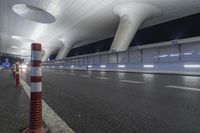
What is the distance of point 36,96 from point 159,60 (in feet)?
48.6

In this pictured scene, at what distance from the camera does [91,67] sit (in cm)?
2677

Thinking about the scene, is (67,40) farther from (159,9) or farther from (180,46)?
(180,46)

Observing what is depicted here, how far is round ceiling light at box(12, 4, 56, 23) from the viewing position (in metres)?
27.1

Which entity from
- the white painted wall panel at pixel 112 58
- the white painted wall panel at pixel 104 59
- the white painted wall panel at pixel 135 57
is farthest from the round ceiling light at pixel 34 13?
the white painted wall panel at pixel 135 57

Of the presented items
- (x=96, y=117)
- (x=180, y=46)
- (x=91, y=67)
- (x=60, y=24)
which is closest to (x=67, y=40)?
(x=60, y=24)

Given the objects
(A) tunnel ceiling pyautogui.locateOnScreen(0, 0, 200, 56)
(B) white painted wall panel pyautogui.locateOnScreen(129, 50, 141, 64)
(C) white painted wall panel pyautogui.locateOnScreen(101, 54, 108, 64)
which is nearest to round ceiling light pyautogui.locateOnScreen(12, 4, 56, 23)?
(A) tunnel ceiling pyautogui.locateOnScreen(0, 0, 200, 56)

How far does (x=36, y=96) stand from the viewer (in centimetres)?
204

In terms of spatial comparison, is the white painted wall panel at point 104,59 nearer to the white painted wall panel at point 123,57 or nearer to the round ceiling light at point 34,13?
the white painted wall panel at point 123,57

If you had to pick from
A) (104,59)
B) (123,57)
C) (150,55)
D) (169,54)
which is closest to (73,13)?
(104,59)

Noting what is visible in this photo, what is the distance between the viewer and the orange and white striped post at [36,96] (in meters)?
1.99

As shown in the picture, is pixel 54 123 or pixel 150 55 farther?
pixel 150 55

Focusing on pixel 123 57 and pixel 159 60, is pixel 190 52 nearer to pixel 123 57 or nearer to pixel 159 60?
pixel 159 60

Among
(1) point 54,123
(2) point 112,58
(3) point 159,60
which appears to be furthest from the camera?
(2) point 112,58

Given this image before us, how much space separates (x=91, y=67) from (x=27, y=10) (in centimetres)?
1504
